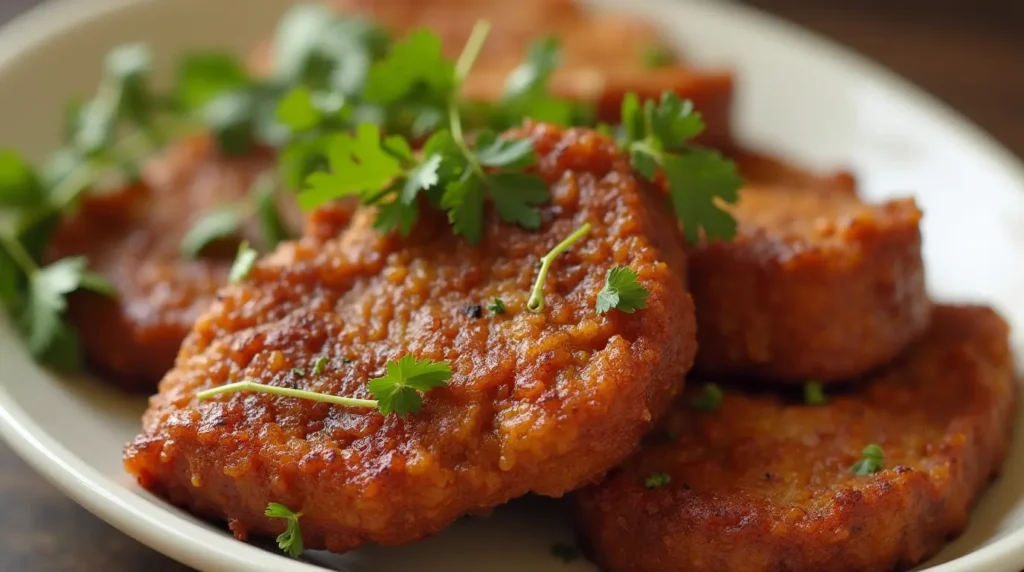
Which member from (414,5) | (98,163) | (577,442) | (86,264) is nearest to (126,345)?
(86,264)

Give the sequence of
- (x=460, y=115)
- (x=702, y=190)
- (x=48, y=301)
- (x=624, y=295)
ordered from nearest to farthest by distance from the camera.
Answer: (x=624, y=295)
(x=702, y=190)
(x=48, y=301)
(x=460, y=115)

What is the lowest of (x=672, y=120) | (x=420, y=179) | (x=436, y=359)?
(x=436, y=359)

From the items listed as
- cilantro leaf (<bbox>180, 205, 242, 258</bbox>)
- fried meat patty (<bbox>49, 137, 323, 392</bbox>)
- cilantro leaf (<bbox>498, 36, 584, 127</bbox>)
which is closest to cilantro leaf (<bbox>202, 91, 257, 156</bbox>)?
fried meat patty (<bbox>49, 137, 323, 392</bbox>)

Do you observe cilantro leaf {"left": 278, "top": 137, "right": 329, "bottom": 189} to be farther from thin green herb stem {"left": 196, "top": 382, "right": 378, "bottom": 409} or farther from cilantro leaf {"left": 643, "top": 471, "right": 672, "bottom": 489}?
cilantro leaf {"left": 643, "top": 471, "right": 672, "bottom": 489}

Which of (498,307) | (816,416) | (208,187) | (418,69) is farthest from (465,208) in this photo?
(208,187)

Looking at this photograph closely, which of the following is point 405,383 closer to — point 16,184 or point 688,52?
point 16,184
